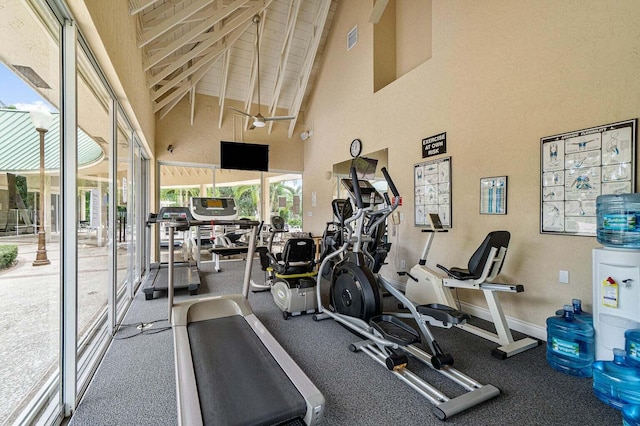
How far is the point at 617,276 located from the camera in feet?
6.98

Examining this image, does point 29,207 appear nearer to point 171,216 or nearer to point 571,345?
point 171,216

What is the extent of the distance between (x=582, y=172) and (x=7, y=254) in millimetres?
4216

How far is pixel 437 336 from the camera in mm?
2990

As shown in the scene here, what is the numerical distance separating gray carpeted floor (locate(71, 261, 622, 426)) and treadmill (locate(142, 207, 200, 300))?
3.74 ft

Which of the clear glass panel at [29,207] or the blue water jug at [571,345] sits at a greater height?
the clear glass panel at [29,207]

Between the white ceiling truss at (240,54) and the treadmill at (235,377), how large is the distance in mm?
4383

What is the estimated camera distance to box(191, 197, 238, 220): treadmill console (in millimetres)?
3967

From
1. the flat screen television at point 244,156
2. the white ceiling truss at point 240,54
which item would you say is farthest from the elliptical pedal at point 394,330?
the flat screen television at point 244,156

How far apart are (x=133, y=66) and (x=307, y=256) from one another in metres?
3.27

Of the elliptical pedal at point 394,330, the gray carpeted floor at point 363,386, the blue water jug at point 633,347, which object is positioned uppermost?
the blue water jug at point 633,347

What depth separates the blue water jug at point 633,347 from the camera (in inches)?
74.5

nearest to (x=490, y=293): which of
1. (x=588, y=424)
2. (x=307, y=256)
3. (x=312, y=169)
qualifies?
(x=588, y=424)

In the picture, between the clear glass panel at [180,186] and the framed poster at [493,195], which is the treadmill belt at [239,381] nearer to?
the framed poster at [493,195]

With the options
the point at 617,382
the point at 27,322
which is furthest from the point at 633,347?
the point at 27,322
